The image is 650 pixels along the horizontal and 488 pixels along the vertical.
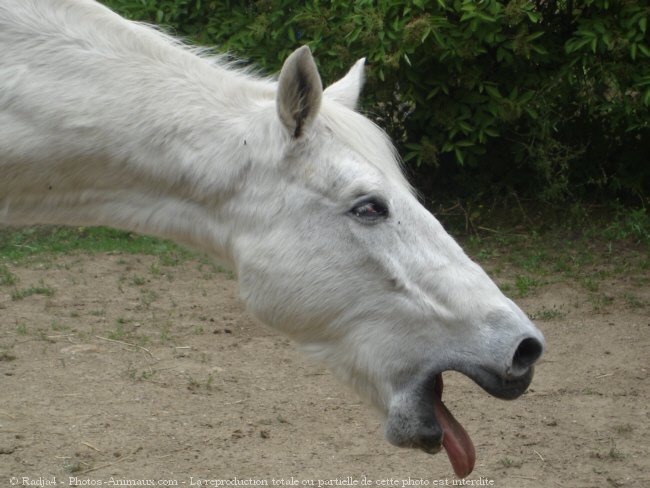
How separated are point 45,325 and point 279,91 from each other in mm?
3318

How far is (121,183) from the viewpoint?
8.50 ft

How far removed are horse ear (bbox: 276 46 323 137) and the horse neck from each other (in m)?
0.12

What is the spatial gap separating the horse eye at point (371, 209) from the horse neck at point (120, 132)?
1.21 ft

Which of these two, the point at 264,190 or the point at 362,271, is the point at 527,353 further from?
the point at 264,190

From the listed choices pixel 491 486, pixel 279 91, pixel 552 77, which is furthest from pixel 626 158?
pixel 279 91

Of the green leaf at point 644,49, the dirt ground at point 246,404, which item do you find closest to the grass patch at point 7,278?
the dirt ground at point 246,404

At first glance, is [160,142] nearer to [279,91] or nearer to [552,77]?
[279,91]

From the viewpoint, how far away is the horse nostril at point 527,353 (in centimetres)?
225

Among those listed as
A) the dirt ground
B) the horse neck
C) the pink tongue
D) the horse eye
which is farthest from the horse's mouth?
the dirt ground

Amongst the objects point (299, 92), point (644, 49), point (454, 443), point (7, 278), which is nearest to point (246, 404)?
point (454, 443)

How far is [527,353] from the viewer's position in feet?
7.46

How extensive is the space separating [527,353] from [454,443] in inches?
17.1

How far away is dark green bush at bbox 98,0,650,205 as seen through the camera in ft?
19.7

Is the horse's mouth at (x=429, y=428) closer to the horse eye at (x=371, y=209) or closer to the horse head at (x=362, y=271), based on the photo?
the horse head at (x=362, y=271)
